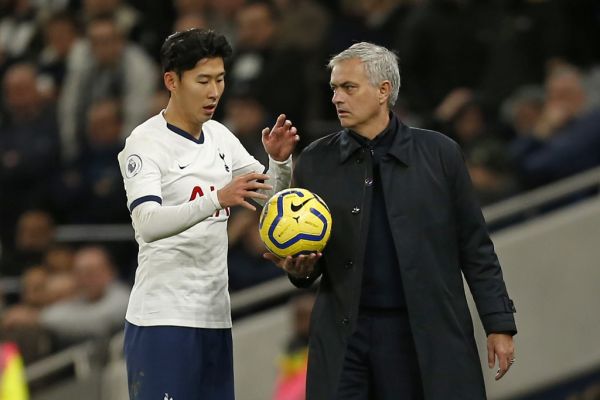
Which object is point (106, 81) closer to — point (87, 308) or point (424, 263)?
point (87, 308)

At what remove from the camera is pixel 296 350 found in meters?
8.54

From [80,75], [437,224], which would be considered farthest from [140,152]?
[80,75]

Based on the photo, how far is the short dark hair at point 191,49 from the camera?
17.9 feet

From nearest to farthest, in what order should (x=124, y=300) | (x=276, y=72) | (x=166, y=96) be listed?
(x=124, y=300) → (x=276, y=72) → (x=166, y=96)

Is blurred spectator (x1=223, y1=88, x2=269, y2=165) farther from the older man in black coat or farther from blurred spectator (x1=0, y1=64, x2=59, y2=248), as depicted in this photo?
the older man in black coat

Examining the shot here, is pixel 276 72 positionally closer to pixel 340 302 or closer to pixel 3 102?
pixel 3 102

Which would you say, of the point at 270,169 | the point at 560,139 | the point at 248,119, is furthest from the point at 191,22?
the point at 270,169

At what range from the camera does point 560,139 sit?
9.27 metres

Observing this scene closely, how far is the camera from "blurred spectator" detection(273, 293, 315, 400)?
8.40 meters

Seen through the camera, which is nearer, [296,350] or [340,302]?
[340,302]

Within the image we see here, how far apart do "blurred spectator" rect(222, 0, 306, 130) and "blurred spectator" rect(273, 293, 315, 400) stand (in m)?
1.98

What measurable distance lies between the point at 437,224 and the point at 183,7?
6354mm

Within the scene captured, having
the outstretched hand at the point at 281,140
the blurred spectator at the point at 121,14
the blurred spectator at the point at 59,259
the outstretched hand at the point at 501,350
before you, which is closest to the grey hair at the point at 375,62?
the outstretched hand at the point at 281,140

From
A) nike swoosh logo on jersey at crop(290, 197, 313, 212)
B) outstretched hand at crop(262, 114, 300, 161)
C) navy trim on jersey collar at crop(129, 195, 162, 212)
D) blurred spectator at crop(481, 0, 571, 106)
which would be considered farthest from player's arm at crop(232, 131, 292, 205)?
blurred spectator at crop(481, 0, 571, 106)
